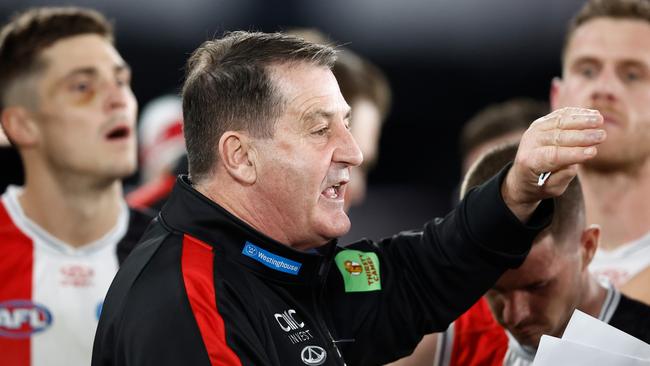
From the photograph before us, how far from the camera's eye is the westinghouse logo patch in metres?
2.07

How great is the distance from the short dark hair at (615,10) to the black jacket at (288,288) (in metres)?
1.42

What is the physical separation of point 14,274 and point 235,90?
153 cm

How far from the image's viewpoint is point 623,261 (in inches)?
122

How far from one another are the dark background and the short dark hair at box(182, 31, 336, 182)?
5.36m

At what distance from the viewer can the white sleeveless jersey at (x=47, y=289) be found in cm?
302

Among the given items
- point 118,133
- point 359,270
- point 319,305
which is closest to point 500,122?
point 118,133

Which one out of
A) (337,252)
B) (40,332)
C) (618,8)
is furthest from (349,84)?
(337,252)

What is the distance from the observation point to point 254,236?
5.94 feet

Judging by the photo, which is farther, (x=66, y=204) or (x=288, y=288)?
(x=66, y=204)

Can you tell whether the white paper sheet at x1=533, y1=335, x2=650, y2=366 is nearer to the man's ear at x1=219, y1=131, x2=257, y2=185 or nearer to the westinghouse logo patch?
the westinghouse logo patch

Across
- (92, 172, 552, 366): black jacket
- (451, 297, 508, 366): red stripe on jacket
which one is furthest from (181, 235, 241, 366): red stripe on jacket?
(451, 297, 508, 366): red stripe on jacket

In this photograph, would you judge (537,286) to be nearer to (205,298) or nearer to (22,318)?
(205,298)

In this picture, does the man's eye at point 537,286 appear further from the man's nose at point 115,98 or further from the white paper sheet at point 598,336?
the man's nose at point 115,98

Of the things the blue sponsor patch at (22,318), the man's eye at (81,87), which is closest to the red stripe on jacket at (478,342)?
the blue sponsor patch at (22,318)
